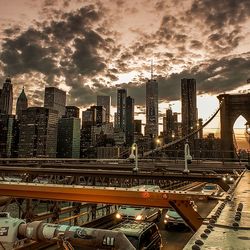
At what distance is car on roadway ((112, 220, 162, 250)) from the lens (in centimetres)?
1252

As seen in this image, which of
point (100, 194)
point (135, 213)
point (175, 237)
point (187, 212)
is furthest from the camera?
point (135, 213)

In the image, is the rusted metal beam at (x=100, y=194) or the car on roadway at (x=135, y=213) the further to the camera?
the car on roadway at (x=135, y=213)

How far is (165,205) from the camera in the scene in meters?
8.66

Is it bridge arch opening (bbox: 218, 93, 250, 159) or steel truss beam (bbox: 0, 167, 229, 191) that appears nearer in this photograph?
steel truss beam (bbox: 0, 167, 229, 191)

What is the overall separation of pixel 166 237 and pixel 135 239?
319 inches

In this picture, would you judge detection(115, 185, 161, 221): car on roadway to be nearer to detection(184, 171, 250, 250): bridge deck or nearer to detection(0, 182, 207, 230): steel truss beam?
detection(0, 182, 207, 230): steel truss beam

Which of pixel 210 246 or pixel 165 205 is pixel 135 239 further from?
pixel 210 246

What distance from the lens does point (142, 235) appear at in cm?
1284

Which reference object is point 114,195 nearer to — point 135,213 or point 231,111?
point 135,213

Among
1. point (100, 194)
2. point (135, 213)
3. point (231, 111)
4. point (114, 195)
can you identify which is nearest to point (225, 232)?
point (114, 195)

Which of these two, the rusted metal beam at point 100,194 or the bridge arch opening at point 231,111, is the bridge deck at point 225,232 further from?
the bridge arch opening at point 231,111

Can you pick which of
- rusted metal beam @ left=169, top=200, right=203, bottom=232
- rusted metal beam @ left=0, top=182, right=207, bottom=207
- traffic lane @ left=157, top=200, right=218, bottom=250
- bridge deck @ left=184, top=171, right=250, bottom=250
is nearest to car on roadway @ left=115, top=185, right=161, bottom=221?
traffic lane @ left=157, top=200, right=218, bottom=250

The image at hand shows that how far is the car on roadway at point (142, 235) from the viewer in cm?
1252

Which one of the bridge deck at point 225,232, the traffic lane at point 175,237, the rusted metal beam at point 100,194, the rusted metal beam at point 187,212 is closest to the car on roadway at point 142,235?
the traffic lane at point 175,237
